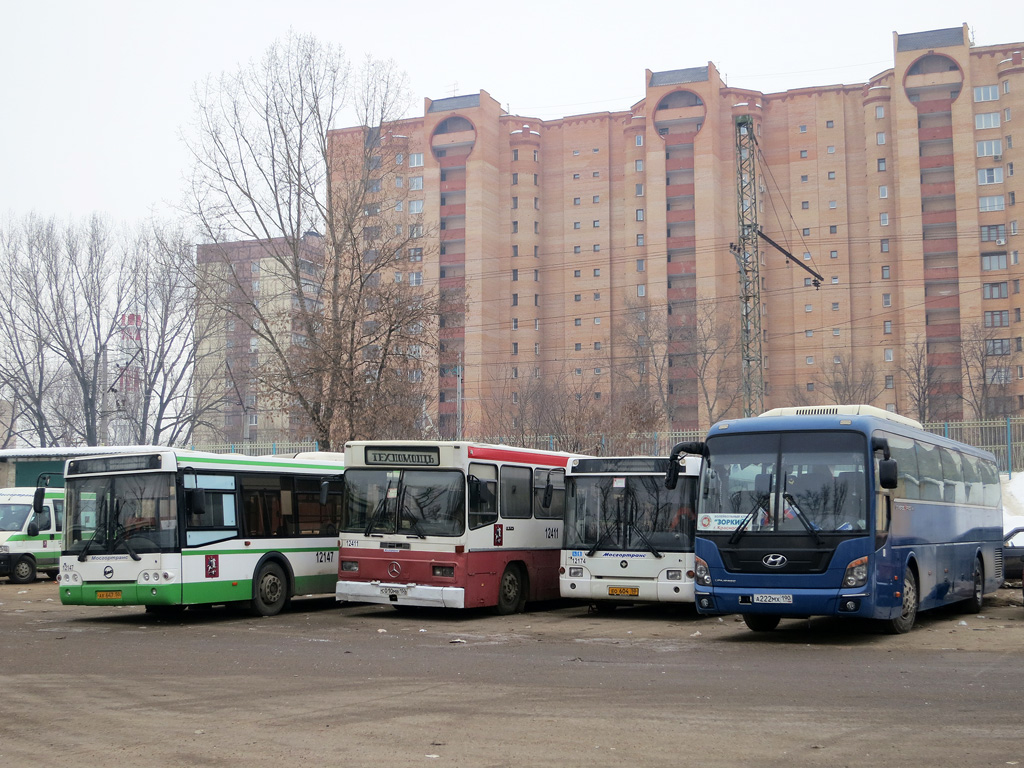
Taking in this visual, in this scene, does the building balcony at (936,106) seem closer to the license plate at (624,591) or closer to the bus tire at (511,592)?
the bus tire at (511,592)

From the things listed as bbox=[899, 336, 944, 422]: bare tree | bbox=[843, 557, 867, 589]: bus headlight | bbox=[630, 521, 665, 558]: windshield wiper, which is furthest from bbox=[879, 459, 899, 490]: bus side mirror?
bbox=[899, 336, 944, 422]: bare tree

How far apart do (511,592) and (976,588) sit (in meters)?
7.72

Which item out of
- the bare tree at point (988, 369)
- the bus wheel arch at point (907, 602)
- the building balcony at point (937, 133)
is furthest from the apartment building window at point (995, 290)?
the bus wheel arch at point (907, 602)

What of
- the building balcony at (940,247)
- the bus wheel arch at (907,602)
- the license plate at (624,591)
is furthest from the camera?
the building balcony at (940,247)

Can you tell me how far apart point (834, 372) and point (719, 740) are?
3203 inches

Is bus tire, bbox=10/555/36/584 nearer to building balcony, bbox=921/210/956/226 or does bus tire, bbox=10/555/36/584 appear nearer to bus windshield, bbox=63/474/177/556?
bus windshield, bbox=63/474/177/556

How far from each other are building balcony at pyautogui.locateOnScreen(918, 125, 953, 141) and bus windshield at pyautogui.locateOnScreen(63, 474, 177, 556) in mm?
81281

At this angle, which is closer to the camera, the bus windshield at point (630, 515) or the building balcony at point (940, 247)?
the bus windshield at point (630, 515)

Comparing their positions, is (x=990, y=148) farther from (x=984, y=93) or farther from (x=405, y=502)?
(x=405, y=502)

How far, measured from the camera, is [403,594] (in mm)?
17828

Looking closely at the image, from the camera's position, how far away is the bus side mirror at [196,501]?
17.2 metres

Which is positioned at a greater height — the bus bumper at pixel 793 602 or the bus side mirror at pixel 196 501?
the bus side mirror at pixel 196 501

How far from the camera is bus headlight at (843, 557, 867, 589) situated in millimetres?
13398

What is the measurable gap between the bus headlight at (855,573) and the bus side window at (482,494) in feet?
20.8
